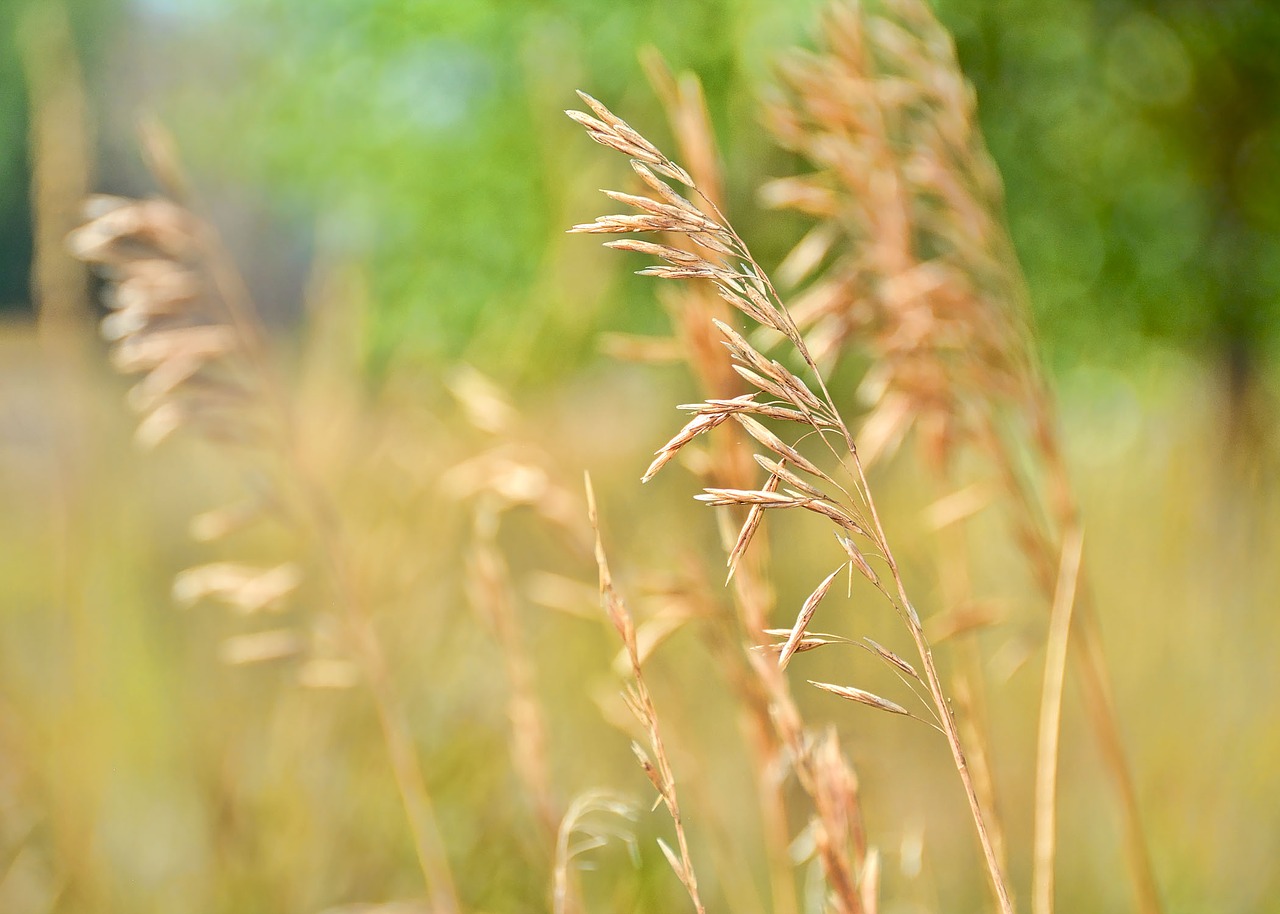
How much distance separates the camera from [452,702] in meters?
2.08

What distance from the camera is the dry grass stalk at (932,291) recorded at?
95 cm

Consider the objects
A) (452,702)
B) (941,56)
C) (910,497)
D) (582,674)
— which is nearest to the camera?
(941,56)

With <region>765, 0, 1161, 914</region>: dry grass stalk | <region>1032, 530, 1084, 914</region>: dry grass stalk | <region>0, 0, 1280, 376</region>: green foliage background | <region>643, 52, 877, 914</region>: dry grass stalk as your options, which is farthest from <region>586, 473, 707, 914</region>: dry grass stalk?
<region>0, 0, 1280, 376</region>: green foliage background

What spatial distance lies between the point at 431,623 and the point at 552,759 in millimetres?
369

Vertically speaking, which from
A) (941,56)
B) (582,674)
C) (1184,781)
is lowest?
(1184,781)

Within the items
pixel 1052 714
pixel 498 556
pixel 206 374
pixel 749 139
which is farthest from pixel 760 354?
pixel 749 139

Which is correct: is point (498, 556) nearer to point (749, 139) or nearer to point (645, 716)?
point (645, 716)

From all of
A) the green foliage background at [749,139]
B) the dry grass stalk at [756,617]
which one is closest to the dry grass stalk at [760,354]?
the dry grass stalk at [756,617]

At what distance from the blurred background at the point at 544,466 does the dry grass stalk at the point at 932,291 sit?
10.3 inches

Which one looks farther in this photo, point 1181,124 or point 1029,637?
point 1181,124

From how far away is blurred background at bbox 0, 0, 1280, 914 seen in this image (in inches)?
69.6

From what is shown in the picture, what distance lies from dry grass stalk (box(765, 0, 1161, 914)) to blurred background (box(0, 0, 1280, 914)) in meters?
0.26

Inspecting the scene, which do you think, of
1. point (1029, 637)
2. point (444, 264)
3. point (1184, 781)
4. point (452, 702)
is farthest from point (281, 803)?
point (444, 264)

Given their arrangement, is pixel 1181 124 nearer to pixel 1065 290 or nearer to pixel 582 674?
pixel 1065 290
